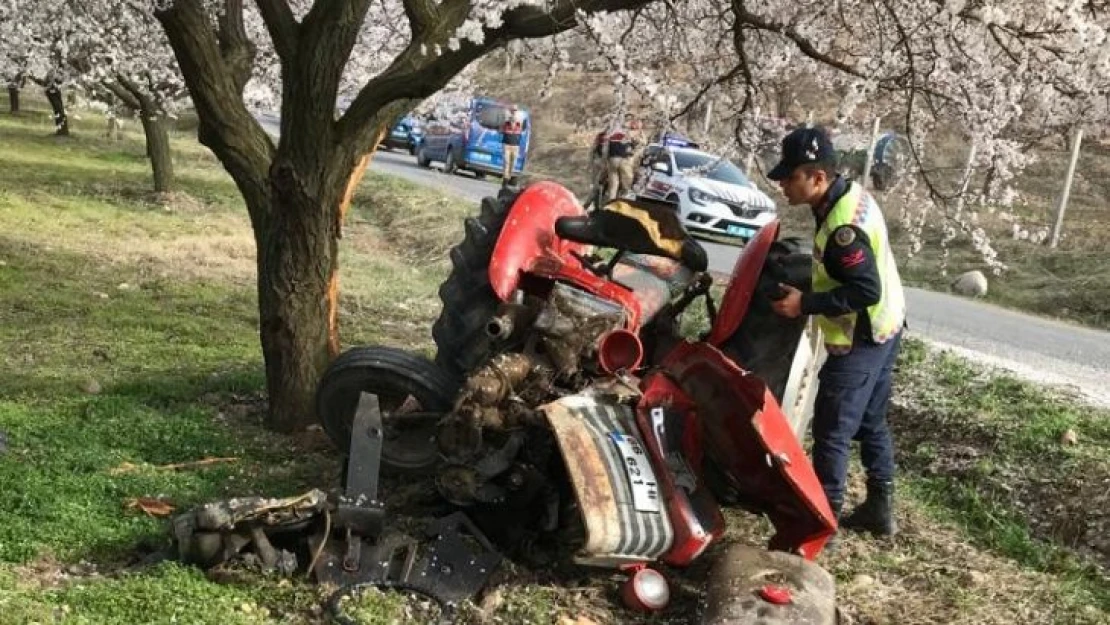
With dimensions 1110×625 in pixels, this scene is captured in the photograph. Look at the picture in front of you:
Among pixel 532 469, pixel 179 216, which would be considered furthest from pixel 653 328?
pixel 179 216

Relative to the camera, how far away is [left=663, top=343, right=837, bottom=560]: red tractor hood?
12.7 feet

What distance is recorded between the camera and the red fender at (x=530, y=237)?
16.2ft

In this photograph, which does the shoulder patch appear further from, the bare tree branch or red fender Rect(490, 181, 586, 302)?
the bare tree branch

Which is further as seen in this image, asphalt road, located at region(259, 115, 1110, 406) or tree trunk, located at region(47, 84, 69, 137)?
tree trunk, located at region(47, 84, 69, 137)

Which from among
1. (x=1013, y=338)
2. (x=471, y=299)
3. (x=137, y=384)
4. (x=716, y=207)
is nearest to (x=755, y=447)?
(x=471, y=299)

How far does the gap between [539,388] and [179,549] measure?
1484mm

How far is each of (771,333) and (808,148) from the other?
893 millimetres

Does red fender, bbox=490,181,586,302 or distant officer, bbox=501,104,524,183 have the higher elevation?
distant officer, bbox=501,104,524,183

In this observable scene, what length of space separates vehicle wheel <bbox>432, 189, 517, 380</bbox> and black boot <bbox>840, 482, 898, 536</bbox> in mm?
1885

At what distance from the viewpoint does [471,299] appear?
16.9 ft

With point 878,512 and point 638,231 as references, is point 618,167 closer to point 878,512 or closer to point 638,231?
point 638,231

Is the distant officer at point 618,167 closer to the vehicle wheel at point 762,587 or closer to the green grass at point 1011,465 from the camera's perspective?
the green grass at point 1011,465

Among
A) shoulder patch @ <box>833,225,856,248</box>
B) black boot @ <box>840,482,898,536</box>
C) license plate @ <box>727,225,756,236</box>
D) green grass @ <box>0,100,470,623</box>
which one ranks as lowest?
green grass @ <box>0,100,470,623</box>

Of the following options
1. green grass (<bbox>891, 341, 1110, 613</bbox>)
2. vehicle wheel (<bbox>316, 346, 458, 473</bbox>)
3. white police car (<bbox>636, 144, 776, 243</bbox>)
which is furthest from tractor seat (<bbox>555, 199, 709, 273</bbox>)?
white police car (<bbox>636, 144, 776, 243</bbox>)
